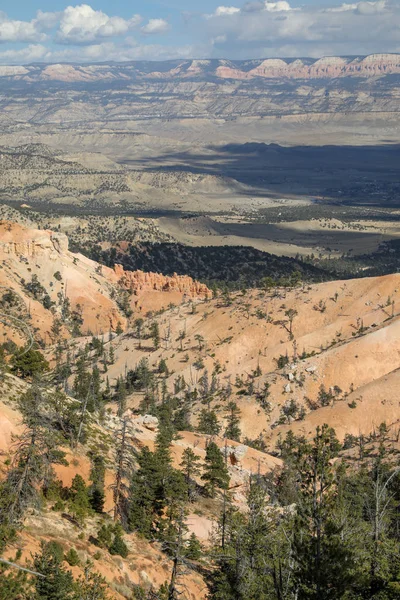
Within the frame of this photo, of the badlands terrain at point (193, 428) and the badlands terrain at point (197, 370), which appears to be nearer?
the badlands terrain at point (193, 428)

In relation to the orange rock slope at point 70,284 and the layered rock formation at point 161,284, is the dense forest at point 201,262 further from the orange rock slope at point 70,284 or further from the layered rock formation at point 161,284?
the orange rock slope at point 70,284

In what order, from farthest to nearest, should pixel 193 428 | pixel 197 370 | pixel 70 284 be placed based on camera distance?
pixel 70 284 < pixel 197 370 < pixel 193 428

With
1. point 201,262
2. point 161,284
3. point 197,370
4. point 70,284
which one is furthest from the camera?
point 201,262

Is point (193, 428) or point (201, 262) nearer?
point (193, 428)

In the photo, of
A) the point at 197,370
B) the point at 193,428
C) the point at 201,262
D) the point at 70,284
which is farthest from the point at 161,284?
the point at 193,428

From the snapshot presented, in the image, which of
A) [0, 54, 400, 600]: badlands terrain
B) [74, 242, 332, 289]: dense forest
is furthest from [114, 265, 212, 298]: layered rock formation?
[74, 242, 332, 289]: dense forest

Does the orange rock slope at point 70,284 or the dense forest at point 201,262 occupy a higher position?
the dense forest at point 201,262

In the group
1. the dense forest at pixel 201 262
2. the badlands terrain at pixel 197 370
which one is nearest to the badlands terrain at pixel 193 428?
the badlands terrain at pixel 197 370

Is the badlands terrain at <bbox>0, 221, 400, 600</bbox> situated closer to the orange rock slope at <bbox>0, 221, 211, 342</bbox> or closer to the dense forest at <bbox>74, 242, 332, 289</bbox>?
the orange rock slope at <bbox>0, 221, 211, 342</bbox>

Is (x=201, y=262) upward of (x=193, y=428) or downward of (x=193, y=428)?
upward

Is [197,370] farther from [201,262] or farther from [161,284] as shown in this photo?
[201,262]

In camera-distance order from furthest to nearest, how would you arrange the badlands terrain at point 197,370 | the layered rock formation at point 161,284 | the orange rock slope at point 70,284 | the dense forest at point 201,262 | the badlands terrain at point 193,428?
1. the dense forest at point 201,262
2. the layered rock formation at point 161,284
3. the orange rock slope at point 70,284
4. the badlands terrain at point 197,370
5. the badlands terrain at point 193,428

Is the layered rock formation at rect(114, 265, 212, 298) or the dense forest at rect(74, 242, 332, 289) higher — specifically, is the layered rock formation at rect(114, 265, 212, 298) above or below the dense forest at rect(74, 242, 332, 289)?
below

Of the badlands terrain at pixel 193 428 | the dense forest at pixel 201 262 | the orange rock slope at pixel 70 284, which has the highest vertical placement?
the dense forest at pixel 201 262
